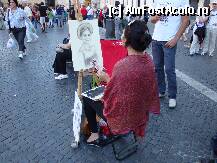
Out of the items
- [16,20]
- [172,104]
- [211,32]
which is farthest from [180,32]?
[16,20]

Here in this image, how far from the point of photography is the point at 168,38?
15.9 feet

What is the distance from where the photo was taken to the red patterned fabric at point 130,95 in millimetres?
2912

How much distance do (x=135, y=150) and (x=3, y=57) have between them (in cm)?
671

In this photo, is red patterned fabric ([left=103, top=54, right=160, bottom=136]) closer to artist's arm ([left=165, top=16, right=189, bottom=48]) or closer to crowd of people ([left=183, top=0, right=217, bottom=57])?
artist's arm ([left=165, top=16, right=189, bottom=48])

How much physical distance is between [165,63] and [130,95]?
2155 millimetres

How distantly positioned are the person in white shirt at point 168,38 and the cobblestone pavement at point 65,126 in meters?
0.54

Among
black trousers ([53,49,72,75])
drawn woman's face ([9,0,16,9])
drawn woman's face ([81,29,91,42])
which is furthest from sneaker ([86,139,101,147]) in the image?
drawn woman's face ([9,0,16,9])

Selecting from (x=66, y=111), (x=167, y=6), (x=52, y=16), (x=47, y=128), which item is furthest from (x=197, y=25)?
(x=52, y=16)

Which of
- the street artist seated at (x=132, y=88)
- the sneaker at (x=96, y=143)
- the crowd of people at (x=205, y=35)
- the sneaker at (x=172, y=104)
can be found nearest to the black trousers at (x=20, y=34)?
the crowd of people at (x=205, y=35)

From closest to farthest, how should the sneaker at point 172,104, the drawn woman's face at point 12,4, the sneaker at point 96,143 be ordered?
the sneaker at point 96,143 → the sneaker at point 172,104 → the drawn woman's face at point 12,4

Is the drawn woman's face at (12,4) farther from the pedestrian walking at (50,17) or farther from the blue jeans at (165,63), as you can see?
the pedestrian walking at (50,17)

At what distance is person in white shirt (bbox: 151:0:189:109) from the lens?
15.4ft

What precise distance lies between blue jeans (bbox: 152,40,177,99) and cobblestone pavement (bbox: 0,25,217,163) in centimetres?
31

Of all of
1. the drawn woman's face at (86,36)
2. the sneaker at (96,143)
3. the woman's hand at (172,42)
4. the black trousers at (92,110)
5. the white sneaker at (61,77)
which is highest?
the drawn woman's face at (86,36)
